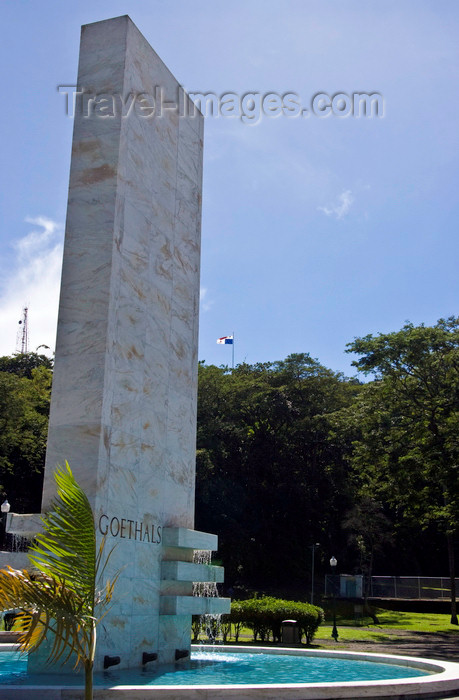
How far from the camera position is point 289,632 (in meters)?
24.6

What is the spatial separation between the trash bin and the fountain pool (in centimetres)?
515

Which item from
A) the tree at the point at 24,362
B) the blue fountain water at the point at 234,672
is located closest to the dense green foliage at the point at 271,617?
the blue fountain water at the point at 234,672

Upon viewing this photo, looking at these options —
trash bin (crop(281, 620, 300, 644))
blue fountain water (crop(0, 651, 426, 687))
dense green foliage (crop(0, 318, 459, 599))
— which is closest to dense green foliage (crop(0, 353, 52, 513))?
dense green foliage (crop(0, 318, 459, 599))

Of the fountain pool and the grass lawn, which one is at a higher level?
the fountain pool

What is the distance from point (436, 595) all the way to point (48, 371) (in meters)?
38.9

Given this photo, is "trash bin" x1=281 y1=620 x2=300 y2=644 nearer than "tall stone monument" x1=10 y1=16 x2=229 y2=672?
No

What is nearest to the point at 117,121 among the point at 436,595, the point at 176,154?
the point at 176,154

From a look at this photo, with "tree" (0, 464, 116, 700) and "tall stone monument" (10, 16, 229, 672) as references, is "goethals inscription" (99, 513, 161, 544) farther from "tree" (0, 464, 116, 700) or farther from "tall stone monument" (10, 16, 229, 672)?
"tree" (0, 464, 116, 700)

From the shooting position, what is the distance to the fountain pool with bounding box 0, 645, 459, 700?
400 inches

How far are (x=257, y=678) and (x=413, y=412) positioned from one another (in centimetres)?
2328

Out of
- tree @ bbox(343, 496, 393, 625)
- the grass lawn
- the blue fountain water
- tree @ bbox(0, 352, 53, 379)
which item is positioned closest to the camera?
the blue fountain water

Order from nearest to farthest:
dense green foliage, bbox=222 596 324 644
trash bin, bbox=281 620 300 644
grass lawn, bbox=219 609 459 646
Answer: trash bin, bbox=281 620 300 644 → dense green foliage, bbox=222 596 324 644 → grass lawn, bbox=219 609 459 646

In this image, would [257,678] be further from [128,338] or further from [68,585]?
[68,585]

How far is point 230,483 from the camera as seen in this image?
56.0m
